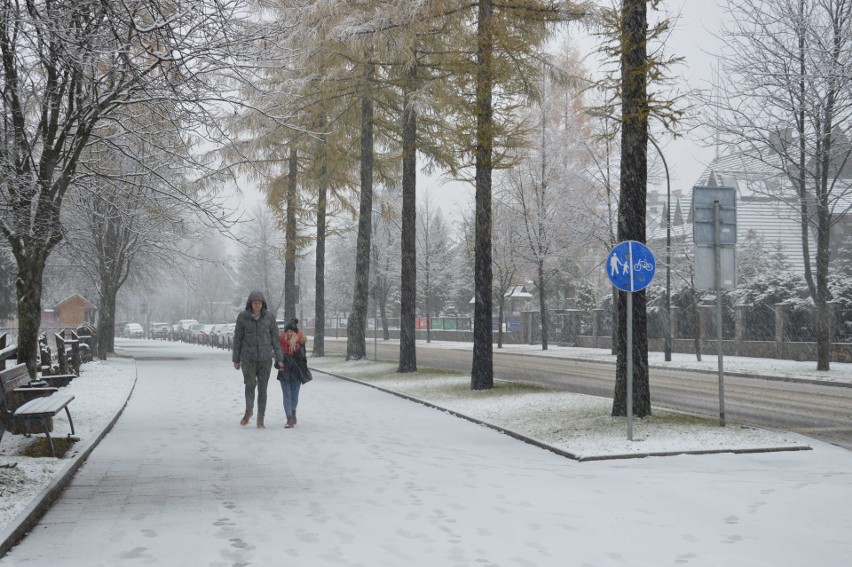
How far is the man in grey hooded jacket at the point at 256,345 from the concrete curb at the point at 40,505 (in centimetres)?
282

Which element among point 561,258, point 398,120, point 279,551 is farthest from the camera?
point 561,258

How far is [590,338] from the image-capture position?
46.4m

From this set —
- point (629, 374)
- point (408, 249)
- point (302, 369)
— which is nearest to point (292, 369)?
point (302, 369)

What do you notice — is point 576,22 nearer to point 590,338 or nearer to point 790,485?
point 790,485

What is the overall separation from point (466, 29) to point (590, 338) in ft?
89.1

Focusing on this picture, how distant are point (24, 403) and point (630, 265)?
745 cm

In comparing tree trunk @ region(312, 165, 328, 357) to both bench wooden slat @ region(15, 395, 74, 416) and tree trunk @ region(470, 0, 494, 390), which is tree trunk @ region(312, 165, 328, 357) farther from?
bench wooden slat @ region(15, 395, 74, 416)

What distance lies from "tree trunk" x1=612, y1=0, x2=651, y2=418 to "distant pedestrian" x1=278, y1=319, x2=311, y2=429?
184 inches

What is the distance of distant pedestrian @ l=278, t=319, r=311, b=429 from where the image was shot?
13361 mm

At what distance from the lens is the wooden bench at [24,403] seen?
29.5 feet

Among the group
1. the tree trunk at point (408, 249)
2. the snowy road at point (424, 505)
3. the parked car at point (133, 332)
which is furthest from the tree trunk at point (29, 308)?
the parked car at point (133, 332)

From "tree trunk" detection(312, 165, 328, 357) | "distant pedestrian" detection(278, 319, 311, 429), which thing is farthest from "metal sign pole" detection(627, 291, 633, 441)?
"tree trunk" detection(312, 165, 328, 357)

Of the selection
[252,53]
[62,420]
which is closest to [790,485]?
[252,53]

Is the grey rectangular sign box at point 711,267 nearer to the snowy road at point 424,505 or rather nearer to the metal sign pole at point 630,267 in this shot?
the metal sign pole at point 630,267
